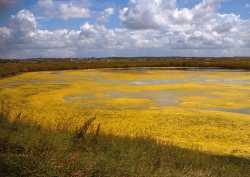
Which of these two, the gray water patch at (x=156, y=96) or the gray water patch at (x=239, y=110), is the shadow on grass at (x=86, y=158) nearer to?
the gray water patch at (x=239, y=110)

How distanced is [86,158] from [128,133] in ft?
20.8

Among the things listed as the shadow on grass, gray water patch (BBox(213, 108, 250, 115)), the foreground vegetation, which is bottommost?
the foreground vegetation

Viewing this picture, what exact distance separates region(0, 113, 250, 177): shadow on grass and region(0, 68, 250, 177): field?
0.01 meters

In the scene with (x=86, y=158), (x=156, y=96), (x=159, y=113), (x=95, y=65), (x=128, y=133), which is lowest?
(x=95, y=65)

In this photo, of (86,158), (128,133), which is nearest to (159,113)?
(128,133)

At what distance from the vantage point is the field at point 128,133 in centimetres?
576

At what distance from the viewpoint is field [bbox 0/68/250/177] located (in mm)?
5762

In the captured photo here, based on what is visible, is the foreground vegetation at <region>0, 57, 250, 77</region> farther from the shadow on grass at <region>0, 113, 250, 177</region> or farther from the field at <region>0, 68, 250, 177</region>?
the shadow on grass at <region>0, 113, 250, 177</region>

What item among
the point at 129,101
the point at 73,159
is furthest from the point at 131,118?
the point at 73,159

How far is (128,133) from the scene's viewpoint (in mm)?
12281

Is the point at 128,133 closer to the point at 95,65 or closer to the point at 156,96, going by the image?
the point at 156,96

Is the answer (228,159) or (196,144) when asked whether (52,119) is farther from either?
(228,159)

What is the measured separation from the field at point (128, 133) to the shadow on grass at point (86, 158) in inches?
0.5

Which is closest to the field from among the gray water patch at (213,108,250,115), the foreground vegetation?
the gray water patch at (213,108,250,115)
